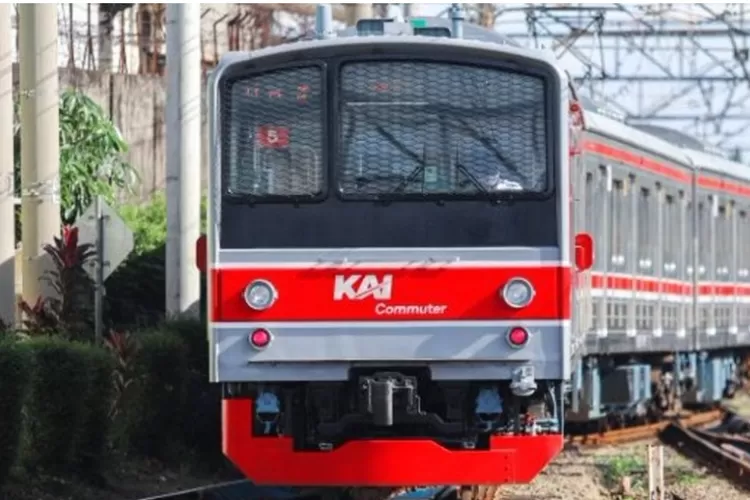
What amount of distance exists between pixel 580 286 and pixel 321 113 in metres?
3.24

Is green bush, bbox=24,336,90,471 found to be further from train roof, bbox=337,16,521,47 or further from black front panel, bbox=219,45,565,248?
train roof, bbox=337,16,521,47

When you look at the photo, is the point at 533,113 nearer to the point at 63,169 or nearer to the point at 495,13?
the point at 63,169

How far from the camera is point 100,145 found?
74.3ft

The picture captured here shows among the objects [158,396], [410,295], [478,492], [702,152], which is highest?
[702,152]

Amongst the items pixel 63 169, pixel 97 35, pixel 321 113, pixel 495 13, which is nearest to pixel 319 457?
pixel 321 113

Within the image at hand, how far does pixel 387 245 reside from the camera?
11750 millimetres

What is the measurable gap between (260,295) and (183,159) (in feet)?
22.2

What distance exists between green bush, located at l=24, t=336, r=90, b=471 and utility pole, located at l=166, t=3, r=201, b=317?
415 centimetres

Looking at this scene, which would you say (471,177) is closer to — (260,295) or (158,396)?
(260,295)

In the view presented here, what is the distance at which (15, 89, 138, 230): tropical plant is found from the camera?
21594 millimetres

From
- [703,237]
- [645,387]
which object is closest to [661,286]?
[645,387]

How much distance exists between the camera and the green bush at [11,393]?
12625 millimetres

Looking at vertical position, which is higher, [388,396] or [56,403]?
[388,396]

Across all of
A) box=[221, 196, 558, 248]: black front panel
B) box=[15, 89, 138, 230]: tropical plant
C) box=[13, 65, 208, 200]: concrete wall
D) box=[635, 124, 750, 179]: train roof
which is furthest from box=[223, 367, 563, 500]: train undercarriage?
box=[13, 65, 208, 200]: concrete wall
